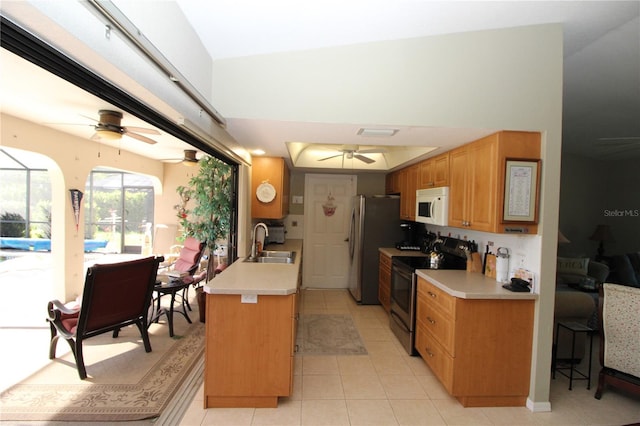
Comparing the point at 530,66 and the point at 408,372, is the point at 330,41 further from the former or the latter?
the point at 408,372

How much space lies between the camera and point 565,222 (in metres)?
5.12

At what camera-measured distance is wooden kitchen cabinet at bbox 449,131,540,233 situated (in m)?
2.20

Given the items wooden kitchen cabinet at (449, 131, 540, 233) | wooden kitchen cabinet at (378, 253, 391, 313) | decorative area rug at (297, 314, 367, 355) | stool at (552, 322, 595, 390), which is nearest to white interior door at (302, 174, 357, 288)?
wooden kitchen cabinet at (378, 253, 391, 313)

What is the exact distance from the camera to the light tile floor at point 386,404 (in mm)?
2020

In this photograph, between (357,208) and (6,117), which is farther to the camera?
(357,208)

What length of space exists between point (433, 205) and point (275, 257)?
1.92 meters

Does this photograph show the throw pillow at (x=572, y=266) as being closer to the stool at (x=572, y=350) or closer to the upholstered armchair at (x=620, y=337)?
the stool at (x=572, y=350)

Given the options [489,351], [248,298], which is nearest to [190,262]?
[248,298]

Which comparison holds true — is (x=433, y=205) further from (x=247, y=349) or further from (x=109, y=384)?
(x=109, y=384)

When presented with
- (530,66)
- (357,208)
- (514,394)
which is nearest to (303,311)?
(357,208)

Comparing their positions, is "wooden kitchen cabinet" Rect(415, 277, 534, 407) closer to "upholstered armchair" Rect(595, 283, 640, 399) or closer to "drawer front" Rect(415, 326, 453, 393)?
"drawer front" Rect(415, 326, 453, 393)

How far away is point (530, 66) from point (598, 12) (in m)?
0.42

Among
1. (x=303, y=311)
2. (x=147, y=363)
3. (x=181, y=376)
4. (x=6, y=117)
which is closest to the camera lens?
(x=181, y=376)

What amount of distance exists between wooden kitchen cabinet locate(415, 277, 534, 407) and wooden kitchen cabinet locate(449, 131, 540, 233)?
63 cm
